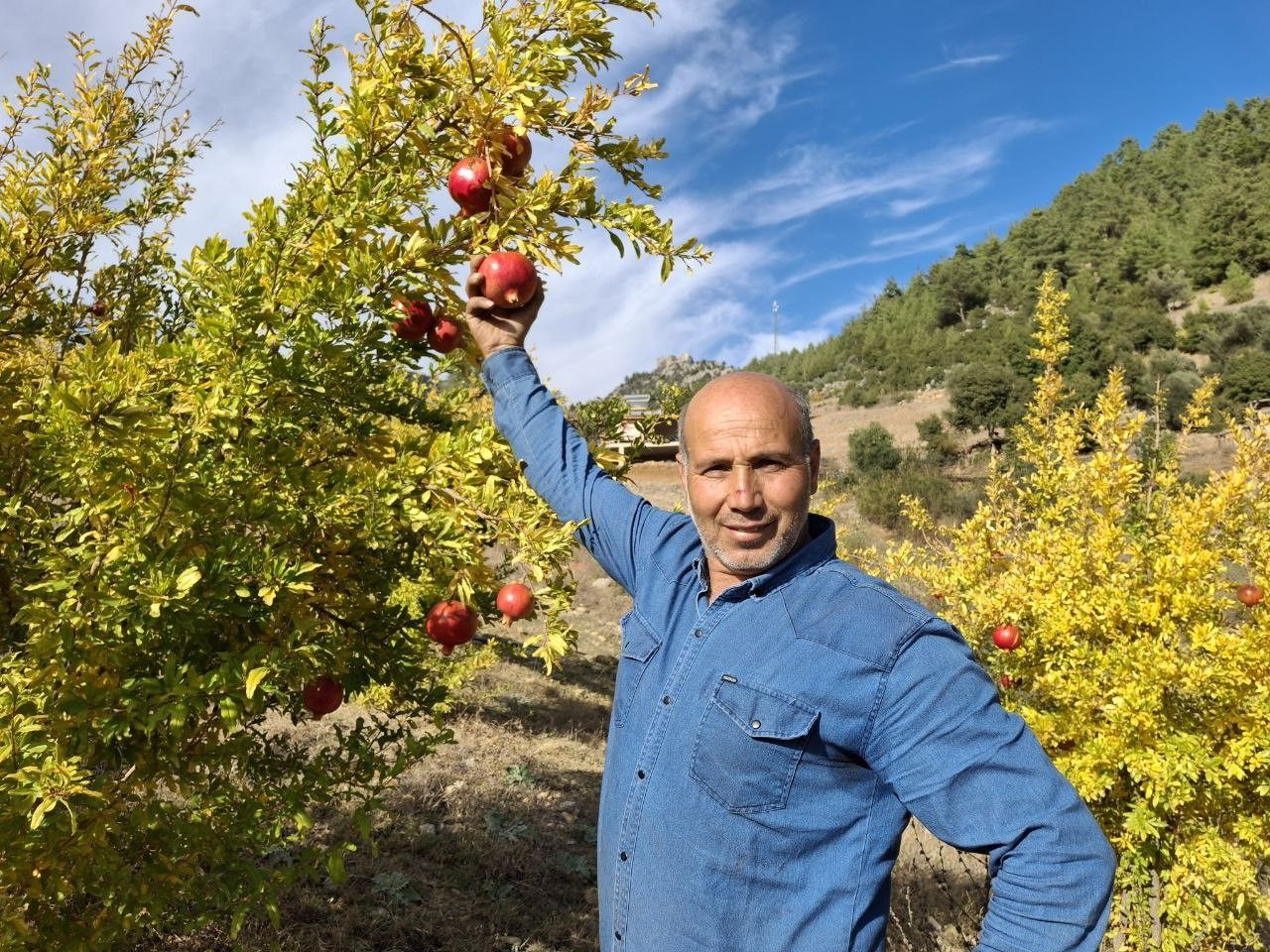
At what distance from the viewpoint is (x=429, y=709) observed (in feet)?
7.61

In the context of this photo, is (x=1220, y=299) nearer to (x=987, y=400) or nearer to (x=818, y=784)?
(x=987, y=400)

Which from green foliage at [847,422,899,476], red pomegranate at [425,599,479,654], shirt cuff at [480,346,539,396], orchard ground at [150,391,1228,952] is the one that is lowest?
orchard ground at [150,391,1228,952]

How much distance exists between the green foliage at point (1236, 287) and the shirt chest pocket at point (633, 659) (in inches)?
1820

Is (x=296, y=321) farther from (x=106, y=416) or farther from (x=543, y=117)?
(x=543, y=117)

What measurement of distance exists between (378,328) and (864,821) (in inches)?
54.3

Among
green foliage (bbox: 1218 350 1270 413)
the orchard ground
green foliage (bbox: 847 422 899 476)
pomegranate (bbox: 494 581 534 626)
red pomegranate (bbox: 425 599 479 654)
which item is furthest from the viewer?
green foliage (bbox: 1218 350 1270 413)

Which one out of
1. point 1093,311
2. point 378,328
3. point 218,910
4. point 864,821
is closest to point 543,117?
point 378,328

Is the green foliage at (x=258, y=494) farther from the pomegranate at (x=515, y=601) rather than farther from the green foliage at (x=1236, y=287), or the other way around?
the green foliage at (x=1236, y=287)

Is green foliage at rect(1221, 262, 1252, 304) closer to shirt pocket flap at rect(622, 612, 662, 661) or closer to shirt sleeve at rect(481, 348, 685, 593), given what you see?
shirt sleeve at rect(481, 348, 685, 593)

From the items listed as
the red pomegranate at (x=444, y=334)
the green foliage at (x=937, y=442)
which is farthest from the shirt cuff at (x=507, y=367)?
the green foliage at (x=937, y=442)

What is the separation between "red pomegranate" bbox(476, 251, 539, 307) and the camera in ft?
5.31

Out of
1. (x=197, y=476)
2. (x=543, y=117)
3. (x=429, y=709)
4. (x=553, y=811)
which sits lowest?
(x=553, y=811)

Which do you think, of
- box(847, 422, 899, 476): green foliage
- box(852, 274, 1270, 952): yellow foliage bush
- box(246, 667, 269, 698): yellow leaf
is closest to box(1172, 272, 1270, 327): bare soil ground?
box(847, 422, 899, 476): green foliage

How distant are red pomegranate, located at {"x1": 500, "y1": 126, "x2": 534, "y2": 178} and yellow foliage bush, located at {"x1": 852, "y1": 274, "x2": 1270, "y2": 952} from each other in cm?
325
